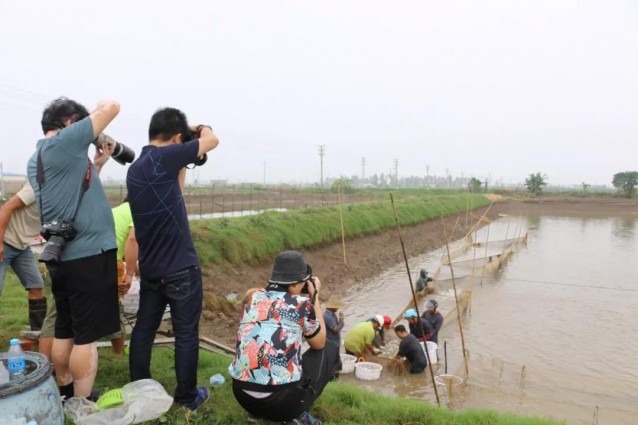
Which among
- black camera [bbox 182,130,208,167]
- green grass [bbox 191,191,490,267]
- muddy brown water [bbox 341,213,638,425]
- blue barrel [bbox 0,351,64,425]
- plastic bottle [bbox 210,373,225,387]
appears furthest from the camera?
green grass [bbox 191,191,490,267]

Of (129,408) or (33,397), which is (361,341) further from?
(33,397)

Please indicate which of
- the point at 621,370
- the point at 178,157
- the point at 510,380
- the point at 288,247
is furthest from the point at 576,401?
the point at 288,247

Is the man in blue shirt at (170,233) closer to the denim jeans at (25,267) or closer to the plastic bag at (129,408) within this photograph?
the plastic bag at (129,408)

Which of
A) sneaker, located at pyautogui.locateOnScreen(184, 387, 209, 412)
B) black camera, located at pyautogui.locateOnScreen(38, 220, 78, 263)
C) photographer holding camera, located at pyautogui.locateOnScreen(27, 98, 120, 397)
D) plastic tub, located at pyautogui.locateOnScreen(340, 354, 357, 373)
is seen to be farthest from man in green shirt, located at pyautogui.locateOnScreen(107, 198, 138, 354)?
plastic tub, located at pyautogui.locateOnScreen(340, 354, 357, 373)

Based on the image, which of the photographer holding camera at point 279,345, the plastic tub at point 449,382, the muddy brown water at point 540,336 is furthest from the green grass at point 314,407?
the muddy brown water at point 540,336

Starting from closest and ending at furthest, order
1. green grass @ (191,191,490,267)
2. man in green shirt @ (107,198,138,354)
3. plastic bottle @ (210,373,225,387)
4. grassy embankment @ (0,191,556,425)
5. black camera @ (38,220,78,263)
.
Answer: black camera @ (38,220,78,263)
grassy embankment @ (0,191,556,425)
man in green shirt @ (107,198,138,354)
plastic bottle @ (210,373,225,387)
green grass @ (191,191,490,267)

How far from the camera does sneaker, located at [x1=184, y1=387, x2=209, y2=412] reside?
2893mm

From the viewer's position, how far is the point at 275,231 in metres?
12.9

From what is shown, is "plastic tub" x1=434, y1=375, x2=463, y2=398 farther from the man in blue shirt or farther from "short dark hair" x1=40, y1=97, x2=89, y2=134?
"short dark hair" x1=40, y1=97, x2=89, y2=134

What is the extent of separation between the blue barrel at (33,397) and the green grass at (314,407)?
18.5 inches

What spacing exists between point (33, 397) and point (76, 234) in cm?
85

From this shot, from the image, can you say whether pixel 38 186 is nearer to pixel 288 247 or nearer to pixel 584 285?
pixel 288 247

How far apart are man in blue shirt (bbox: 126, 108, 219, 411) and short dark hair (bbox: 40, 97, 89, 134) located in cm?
44

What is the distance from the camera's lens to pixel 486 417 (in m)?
3.86
